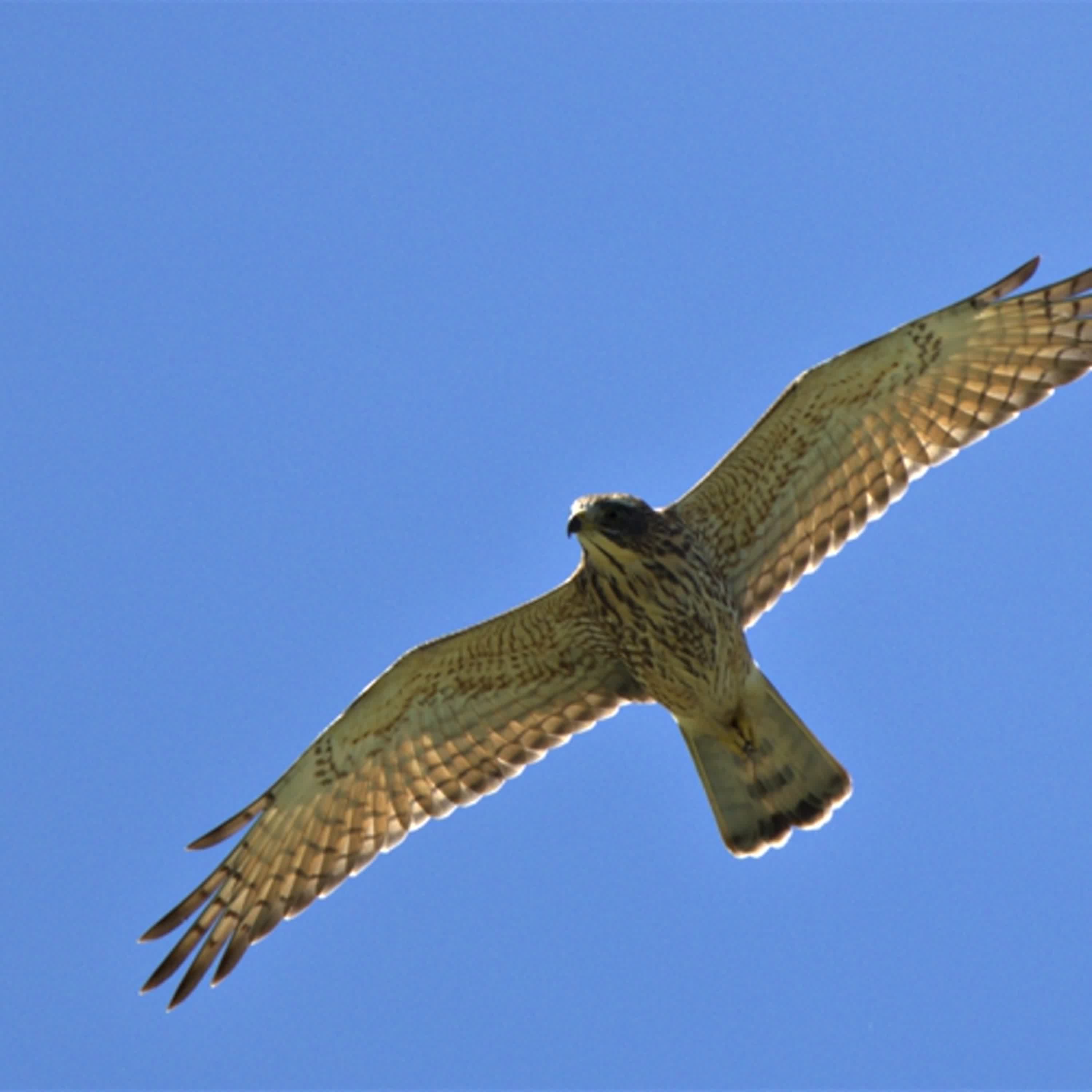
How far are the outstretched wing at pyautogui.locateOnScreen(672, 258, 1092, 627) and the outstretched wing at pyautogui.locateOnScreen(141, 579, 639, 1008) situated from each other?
1.15 metres

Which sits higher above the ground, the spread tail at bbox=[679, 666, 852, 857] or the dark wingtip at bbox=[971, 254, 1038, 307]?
the dark wingtip at bbox=[971, 254, 1038, 307]

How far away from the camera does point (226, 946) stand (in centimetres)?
1502

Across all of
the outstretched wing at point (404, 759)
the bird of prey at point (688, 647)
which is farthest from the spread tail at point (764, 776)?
the outstretched wing at point (404, 759)

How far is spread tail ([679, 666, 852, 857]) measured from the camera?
1491 centimetres

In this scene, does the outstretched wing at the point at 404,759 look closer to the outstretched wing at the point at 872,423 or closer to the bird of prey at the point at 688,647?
the bird of prey at the point at 688,647

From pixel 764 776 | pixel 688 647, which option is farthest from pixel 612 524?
pixel 764 776

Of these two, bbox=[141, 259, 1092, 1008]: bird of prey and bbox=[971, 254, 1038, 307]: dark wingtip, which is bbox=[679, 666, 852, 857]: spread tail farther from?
bbox=[971, 254, 1038, 307]: dark wingtip

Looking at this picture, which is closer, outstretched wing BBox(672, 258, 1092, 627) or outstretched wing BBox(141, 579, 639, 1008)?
outstretched wing BBox(672, 258, 1092, 627)

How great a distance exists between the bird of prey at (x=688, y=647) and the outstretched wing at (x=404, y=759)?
1 centimetres

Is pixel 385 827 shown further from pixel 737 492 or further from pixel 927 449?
pixel 927 449

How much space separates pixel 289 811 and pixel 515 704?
1.58 m

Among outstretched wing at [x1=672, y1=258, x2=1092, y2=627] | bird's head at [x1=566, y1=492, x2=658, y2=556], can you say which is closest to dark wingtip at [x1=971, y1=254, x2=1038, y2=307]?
outstretched wing at [x1=672, y1=258, x2=1092, y2=627]

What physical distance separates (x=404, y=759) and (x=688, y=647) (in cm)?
206

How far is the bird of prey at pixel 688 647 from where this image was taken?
47.9ft
